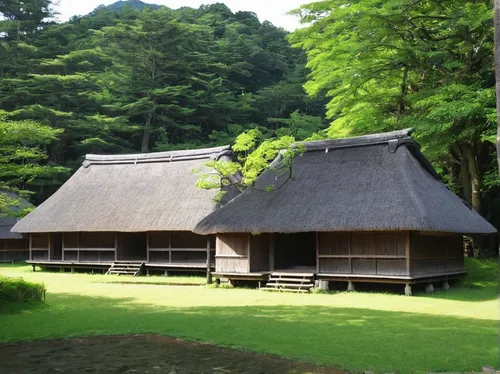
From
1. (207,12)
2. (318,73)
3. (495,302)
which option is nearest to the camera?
(495,302)

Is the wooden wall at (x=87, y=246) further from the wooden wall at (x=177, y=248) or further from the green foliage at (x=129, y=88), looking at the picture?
the green foliage at (x=129, y=88)

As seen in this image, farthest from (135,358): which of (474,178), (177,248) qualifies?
(474,178)

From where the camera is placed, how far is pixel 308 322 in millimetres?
12586

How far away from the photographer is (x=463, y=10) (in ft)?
71.9

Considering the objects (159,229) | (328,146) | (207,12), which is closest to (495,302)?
(328,146)

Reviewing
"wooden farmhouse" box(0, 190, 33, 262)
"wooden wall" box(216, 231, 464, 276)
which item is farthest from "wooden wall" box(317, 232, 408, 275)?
"wooden farmhouse" box(0, 190, 33, 262)

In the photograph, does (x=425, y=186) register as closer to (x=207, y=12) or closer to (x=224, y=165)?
(x=224, y=165)

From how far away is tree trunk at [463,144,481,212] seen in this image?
83.3ft

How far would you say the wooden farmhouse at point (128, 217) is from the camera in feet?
86.9

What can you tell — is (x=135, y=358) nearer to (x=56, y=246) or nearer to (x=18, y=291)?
(x=18, y=291)

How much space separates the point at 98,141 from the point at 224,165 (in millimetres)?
23301

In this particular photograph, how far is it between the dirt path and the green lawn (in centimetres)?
41

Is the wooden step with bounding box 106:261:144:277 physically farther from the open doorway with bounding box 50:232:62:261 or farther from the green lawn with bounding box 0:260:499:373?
the green lawn with bounding box 0:260:499:373

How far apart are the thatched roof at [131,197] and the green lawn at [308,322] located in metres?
6.80
